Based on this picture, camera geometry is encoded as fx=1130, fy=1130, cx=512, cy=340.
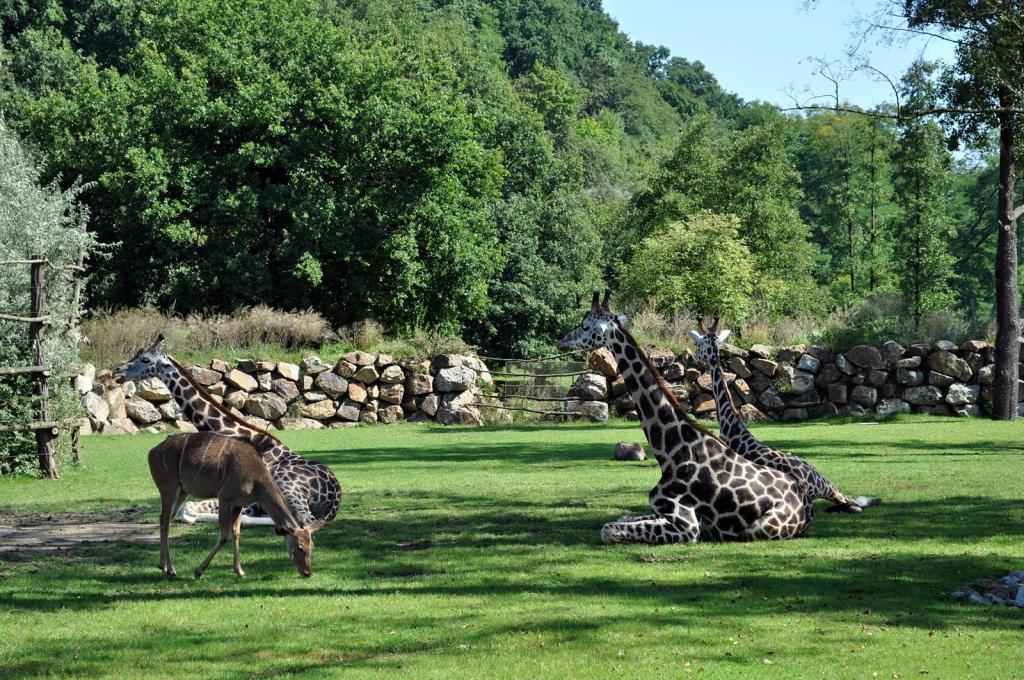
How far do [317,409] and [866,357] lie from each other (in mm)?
14106

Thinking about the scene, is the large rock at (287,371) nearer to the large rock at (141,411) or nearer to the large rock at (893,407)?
the large rock at (141,411)

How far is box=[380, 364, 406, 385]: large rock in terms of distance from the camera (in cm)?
2916

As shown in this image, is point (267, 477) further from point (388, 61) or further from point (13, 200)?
point (388, 61)

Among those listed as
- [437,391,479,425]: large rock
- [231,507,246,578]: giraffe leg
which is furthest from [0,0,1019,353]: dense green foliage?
[231,507,246,578]: giraffe leg

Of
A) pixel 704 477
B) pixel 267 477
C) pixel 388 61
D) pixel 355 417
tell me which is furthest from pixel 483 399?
pixel 267 477

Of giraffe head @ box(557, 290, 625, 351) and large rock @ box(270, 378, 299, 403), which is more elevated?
giraffe head @ box(557, 290, 625, 351)

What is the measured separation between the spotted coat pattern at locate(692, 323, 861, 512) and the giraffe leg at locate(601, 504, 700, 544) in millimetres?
1453

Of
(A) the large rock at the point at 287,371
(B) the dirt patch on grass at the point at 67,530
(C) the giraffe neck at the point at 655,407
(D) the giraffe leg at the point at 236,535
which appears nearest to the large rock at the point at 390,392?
(A) the large rock at the point at 287,371

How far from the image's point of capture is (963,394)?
2845 centimetres

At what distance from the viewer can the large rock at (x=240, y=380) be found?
1093 inches

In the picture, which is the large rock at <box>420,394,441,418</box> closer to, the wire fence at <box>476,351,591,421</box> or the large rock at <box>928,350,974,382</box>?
the wire fence at <box>476,351,591,421</box>

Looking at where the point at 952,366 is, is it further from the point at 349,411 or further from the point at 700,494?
the point at 700,494

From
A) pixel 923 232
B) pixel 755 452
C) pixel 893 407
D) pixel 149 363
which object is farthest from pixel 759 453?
pixel 923 232

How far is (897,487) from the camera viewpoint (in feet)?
46.3
